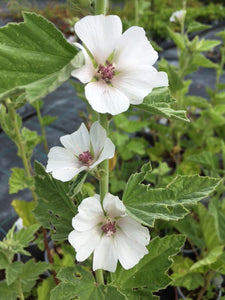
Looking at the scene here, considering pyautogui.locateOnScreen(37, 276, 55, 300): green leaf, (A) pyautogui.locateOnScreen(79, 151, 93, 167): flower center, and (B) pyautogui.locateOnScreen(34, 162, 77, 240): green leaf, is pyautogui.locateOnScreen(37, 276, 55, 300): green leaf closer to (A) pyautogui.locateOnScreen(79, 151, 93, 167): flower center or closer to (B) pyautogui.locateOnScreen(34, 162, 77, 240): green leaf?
(B) pyautogui.locateOnScreen(34, 162, 77, 240): green leaf

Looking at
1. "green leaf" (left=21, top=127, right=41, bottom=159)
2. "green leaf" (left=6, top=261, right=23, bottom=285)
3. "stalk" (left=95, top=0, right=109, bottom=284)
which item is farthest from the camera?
"green leaf" (left=21, top=127, right=41, bottom=159)

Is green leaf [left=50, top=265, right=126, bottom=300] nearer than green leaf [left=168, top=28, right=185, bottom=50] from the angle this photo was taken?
Yes

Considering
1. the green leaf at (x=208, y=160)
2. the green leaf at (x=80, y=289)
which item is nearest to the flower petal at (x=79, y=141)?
the green leaf at (x=80, y=289)

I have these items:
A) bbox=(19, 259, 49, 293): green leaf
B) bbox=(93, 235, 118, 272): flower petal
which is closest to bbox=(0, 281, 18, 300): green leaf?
bbox=(19, 259, 49, 293): green leaf

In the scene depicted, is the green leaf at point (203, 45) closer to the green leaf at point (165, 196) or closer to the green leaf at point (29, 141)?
the green leaf at point (29, 141)

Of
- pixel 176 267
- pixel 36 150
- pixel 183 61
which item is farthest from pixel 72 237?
pixel 36 150

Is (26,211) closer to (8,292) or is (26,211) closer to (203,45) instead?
(8,292)
